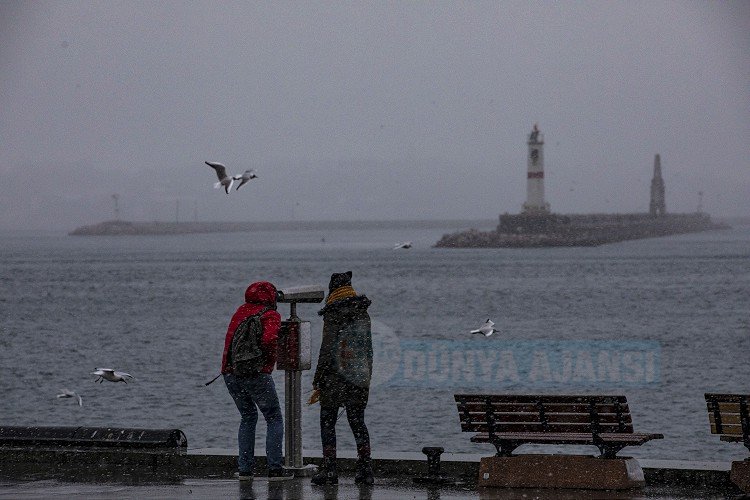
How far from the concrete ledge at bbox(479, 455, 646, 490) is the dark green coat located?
4.36 feet

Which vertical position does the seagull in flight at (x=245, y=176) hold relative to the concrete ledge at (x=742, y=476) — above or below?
above

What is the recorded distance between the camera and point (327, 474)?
1028 centimetres

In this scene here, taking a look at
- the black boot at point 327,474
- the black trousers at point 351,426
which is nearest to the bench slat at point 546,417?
the black trousers at point 351,426

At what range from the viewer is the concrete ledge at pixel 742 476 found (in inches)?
383

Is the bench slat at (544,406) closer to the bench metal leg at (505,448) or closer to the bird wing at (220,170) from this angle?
the bench metal leg at (505,448)

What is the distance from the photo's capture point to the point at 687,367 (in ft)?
147

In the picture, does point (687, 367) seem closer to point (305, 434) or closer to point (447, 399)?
point (447, 399)

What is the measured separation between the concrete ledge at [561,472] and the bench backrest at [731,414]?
780mm

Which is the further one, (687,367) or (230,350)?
(687,367)

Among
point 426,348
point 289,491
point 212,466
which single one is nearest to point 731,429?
point 289,491

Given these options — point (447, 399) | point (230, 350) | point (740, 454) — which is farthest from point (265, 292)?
point (447, 399)

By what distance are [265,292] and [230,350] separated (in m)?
0.58

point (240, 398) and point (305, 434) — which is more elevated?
point (240, 398)

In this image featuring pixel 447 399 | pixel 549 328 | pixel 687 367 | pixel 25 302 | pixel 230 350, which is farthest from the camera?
pixel 25 302
